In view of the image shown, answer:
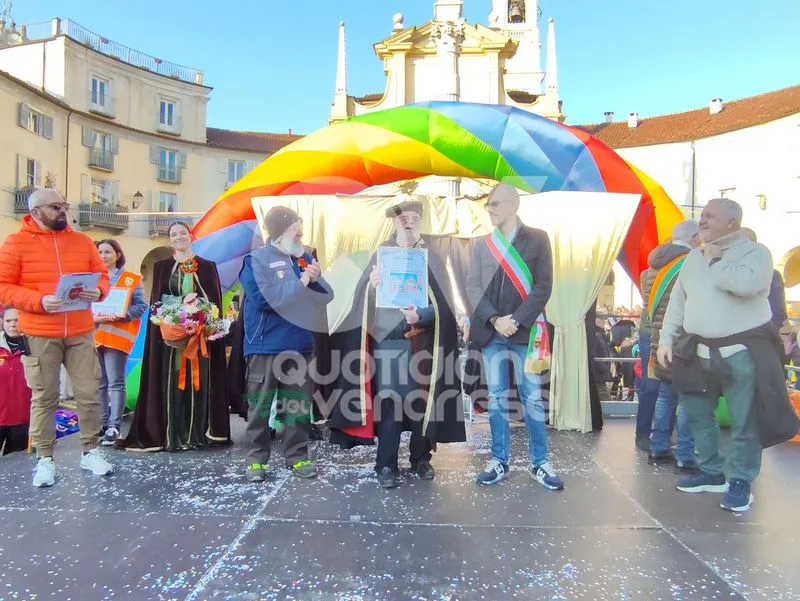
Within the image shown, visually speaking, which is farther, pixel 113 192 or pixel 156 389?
pixel 113 192

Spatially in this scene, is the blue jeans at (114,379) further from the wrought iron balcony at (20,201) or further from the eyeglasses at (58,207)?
the wrought iron balcony at (20,201)

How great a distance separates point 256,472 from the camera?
12.6 feet

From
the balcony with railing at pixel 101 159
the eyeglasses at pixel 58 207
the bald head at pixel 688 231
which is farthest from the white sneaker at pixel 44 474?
the balcony with railing at pixel 101 159

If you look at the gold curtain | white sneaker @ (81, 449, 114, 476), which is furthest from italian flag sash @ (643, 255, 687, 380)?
white sneaker @ (81, 449, 114, 476)

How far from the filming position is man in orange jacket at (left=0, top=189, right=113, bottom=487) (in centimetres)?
366

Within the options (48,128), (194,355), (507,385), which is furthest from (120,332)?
(48,128)

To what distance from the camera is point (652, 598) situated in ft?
7.86

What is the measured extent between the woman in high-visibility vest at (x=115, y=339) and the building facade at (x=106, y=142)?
886 inches

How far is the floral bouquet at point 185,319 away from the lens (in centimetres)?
432

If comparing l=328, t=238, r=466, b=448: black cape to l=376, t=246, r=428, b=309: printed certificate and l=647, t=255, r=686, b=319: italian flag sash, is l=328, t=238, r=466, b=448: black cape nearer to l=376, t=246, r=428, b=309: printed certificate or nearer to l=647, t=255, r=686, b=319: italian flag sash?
l=376, t=246, r=428, b=309: printed certificate

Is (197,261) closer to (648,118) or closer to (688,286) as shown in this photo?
(688,286)

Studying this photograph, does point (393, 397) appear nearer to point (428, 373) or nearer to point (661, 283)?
point (428, 373)

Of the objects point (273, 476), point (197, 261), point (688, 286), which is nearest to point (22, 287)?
point (197, 261)

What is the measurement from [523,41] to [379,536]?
1752 inches
